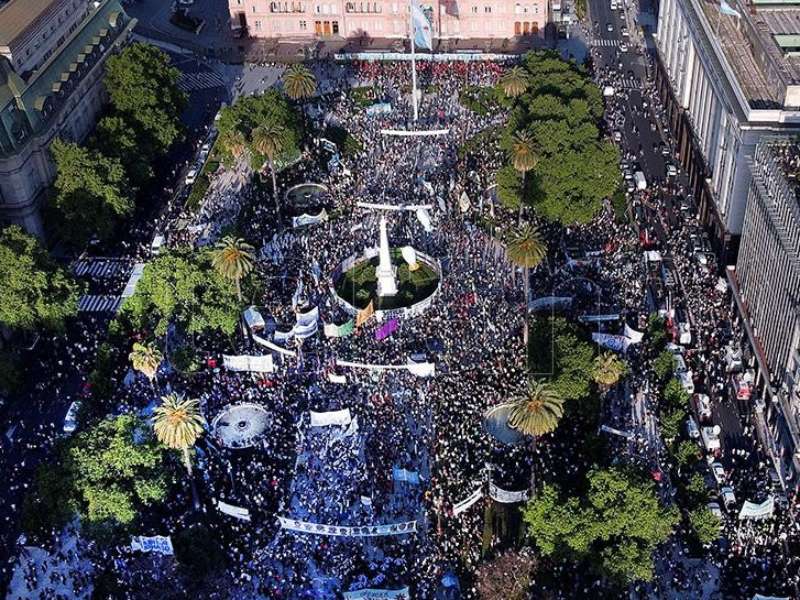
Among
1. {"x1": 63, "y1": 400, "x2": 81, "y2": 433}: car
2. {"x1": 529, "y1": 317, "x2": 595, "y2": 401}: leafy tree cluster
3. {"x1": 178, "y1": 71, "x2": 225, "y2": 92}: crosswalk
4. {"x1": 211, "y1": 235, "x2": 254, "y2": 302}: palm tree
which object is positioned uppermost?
{"x1": 211, "y1": 235, "x2": 254, "y2": 302}: palm tree

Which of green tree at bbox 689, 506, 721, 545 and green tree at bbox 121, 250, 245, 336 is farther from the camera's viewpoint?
green tree at bbox 121, 250, 245, 336

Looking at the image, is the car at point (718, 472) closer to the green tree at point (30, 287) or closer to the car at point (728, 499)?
the car at point (728, 499)

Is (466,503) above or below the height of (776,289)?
below

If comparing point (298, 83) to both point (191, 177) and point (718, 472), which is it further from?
point (718, 472)

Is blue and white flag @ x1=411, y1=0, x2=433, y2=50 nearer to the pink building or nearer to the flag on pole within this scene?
the pink building

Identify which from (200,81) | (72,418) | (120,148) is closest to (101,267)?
(120,148)

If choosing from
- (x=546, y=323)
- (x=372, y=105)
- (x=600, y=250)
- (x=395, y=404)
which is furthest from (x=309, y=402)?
(x=372, y=105)

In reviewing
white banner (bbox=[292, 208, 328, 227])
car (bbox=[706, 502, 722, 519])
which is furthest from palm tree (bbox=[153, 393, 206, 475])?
car (bbox=[706, 502, 722, 519])
